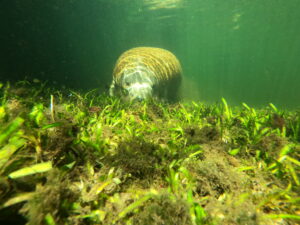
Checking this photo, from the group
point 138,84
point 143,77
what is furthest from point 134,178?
point 143,77

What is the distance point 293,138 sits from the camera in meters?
2.48

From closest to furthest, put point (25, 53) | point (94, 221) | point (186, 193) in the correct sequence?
point (94, 221)
point (186, 193)
point (25, 53)

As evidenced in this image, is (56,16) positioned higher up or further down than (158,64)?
higher up

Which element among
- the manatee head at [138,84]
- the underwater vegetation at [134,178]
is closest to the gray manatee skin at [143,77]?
the manatee head at [138,84]

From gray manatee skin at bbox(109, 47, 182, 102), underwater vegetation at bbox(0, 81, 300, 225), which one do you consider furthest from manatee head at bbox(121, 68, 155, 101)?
underwater vegetation at bbox(0, 81, 300, 225)

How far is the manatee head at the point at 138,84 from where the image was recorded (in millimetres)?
5283

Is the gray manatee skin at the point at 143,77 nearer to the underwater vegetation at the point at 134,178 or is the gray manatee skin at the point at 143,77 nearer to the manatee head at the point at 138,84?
the manatee head at the point at 138,84

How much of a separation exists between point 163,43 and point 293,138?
51.8 m

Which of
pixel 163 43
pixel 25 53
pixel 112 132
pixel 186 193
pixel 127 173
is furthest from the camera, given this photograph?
pixel 163 43

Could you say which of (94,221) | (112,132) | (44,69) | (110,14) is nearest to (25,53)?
(44,69)

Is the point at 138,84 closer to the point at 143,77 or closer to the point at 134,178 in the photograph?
the point at 143,77

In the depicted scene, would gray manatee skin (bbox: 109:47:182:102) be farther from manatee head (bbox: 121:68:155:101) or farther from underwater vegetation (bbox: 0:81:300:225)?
underwater vegetation (bbox: 0:81:300:225)

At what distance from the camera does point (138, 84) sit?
555 centimetres

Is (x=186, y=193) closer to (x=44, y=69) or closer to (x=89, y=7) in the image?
(x=44, y=69)
